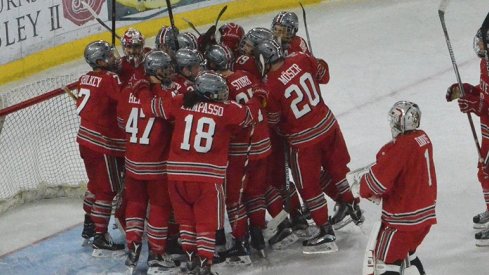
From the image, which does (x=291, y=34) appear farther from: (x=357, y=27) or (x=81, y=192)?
(x=357, y=27)

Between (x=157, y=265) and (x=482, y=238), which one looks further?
(x=482, y=238)

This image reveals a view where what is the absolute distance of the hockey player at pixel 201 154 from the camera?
18.7ft

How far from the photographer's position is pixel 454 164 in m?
7.32

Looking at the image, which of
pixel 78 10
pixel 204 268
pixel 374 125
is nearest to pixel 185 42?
pixel 204 268

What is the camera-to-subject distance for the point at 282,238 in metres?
6.41

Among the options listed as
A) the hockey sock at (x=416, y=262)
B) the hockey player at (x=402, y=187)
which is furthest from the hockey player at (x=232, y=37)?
the hockey sock at (x=416, y=262)

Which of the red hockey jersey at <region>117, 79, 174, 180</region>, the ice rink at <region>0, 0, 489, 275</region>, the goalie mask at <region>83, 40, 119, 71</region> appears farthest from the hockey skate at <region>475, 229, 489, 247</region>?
the goalie mask at <region>83, 40, 119, 71</region>

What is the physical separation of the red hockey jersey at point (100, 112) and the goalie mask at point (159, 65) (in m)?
0.33

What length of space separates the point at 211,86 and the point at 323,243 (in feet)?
3.89

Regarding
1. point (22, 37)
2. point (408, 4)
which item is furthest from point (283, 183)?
point (408, 4)

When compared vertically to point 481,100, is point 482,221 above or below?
below

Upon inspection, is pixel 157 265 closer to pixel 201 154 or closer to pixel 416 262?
pixel 201 154

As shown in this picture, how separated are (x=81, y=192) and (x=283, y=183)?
4.40ft

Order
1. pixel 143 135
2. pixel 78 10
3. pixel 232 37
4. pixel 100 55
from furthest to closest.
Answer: pixel 78 10 < pixel 232 37 < pixel 100 55 < pixel 143 135
